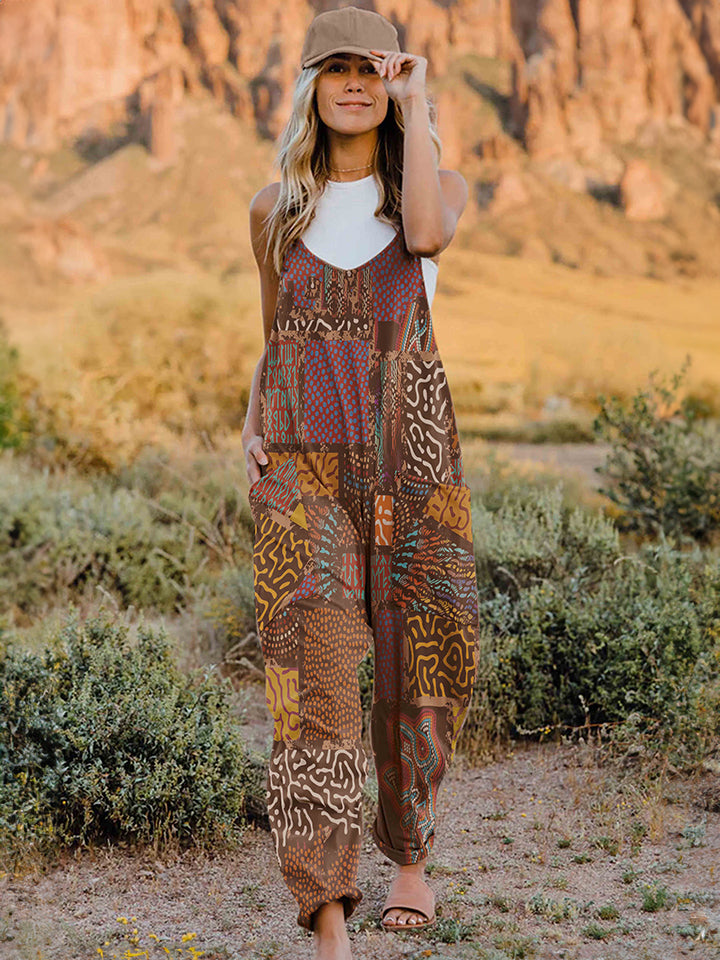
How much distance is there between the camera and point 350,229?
278 centimetres

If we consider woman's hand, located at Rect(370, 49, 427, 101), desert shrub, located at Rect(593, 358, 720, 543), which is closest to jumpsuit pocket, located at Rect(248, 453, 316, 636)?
woman's hand, located at Rect(370, 49, 427, 101)

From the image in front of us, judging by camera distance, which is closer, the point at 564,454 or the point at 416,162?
the point at 416,162

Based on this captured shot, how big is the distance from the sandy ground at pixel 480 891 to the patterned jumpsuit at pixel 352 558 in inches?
17.5

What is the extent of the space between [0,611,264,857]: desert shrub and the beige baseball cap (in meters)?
2.07

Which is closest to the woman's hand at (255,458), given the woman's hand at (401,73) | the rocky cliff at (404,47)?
the woman's hand at (401,73)

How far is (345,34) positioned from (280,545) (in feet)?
3.97

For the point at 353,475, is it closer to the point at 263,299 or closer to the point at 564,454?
the point at 263,299

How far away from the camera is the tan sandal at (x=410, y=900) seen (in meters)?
2.92

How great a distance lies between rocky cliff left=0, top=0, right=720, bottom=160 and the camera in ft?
205

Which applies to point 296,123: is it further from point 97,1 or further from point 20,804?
point 97,1

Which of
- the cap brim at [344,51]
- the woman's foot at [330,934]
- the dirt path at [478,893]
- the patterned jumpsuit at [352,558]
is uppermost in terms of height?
the cap brim at [344,51]

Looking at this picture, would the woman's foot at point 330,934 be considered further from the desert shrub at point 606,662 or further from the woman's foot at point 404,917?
the desert shrub at point 606,662

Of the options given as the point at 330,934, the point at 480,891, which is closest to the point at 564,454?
the point at 480,891

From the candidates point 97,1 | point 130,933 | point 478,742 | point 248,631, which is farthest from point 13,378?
point 97,1
